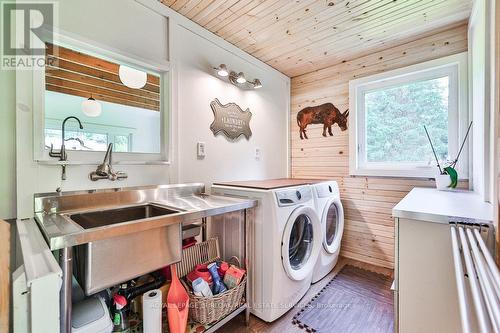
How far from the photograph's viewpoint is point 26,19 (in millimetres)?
1215

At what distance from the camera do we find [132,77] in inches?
65.9

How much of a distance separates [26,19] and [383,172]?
300cm

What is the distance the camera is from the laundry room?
0.96m

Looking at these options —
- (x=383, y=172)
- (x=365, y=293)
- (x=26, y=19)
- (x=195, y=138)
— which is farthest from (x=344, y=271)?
(x=26, y=19)

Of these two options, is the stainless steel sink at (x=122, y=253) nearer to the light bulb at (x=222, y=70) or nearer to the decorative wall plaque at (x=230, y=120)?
the decorative wall plaque at (x=230, y=120)

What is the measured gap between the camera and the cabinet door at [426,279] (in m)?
0.97

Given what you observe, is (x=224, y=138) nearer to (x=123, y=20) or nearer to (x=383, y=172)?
(x=123, y=20)

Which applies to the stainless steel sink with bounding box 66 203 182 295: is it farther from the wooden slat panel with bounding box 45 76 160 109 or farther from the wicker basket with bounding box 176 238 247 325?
the wooden slat panel with bounding box 45 76 160 109

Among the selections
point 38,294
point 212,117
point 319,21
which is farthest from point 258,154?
point 38,294

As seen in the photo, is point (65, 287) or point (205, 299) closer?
point (65, 287)

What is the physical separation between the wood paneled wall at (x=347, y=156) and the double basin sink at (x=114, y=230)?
159 cm
